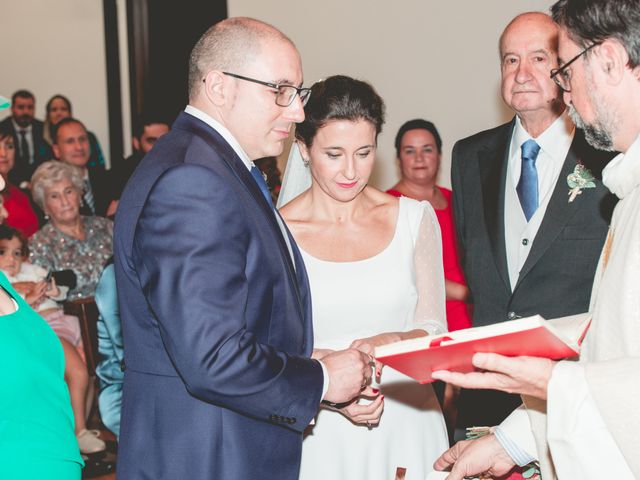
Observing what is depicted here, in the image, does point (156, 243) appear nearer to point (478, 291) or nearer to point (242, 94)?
point (242, 94)

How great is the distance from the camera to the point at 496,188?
3.05 meters

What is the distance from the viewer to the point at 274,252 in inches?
73.8

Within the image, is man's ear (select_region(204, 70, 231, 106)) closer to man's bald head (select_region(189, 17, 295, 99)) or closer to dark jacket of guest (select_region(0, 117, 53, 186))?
man's bald head (select_region(189, 17, 295, 99))

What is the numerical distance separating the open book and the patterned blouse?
402 cm

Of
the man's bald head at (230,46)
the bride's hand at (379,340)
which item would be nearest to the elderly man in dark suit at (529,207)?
the bride's hand at (379,340)

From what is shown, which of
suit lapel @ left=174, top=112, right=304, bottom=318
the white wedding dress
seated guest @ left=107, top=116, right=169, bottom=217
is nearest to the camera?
suit lapel @ left=174, top=112, right=304, bottom=318

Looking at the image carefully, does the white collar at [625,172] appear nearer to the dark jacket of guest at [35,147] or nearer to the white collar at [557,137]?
the white collar at [557,137]

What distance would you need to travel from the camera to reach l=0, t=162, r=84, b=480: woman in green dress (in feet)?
5.78

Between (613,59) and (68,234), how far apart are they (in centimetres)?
439

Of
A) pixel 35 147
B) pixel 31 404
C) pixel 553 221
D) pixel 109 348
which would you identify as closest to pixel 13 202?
pixel 35 147

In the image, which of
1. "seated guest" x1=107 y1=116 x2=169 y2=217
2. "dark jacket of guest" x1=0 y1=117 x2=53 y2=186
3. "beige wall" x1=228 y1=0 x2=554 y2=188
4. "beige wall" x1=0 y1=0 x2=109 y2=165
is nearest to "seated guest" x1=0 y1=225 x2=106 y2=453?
"seated guest" x1=107 y1=116 x2=169 y2=217

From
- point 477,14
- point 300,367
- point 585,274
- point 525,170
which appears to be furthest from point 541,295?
point 477,14

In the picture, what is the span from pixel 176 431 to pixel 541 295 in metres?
1.44

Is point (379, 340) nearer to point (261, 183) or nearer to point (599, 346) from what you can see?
point (261, 183)
